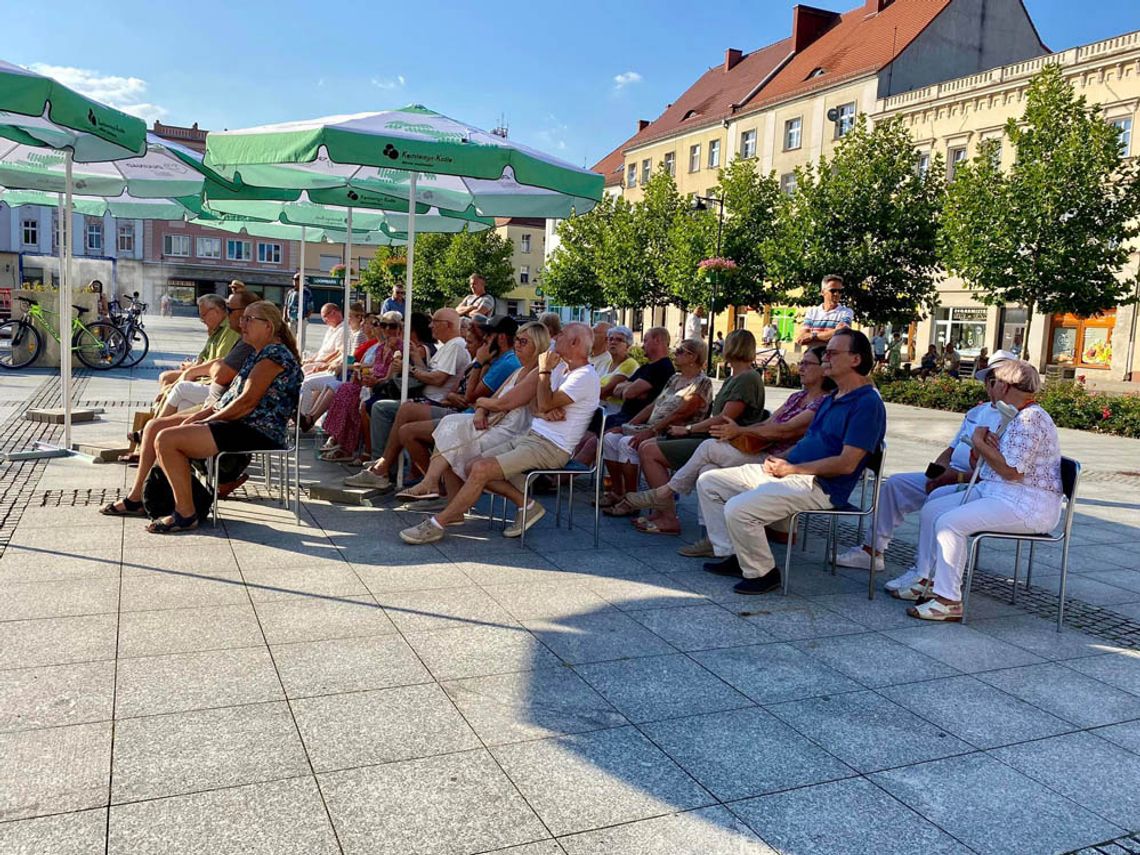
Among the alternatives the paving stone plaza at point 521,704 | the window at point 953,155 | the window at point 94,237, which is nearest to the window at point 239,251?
the window at point 94,237

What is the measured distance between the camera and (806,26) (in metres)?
49.9

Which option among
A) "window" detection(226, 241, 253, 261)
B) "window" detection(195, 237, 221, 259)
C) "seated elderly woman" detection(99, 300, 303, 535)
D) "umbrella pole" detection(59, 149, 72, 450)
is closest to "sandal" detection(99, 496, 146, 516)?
"seated elderly woman" detection(99, 300, 303, 535)

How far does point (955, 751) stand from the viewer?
11.3 feet

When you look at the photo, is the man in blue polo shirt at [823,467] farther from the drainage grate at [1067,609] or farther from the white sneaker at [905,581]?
the drainage grate at [1067,609]

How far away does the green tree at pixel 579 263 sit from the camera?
4284cm

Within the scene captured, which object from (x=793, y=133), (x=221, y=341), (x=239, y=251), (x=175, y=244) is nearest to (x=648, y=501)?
(x=221, y=341)

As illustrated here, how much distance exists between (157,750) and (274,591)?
177 centimetres

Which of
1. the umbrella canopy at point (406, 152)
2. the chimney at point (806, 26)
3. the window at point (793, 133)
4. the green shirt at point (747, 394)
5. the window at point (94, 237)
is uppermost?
the chimney at point (806, 26)

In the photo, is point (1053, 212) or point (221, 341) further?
point (1053, 212)

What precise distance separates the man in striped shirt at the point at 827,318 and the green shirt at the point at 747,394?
2.11 m

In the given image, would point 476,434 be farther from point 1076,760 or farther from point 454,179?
point 1076,760

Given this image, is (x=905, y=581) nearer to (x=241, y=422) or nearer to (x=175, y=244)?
(x=241, y=422)

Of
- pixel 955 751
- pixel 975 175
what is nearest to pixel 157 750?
pixel 955 751

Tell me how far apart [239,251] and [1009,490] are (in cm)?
8087
